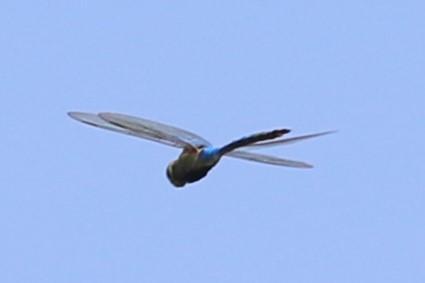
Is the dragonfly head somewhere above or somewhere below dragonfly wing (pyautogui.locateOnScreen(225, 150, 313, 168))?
below

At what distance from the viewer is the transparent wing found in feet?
7.25

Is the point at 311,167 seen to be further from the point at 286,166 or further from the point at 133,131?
the point at 133,131

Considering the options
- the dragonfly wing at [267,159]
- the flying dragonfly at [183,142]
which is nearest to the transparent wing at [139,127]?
the flying dragonfly at [183,142]

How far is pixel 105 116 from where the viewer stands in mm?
2236

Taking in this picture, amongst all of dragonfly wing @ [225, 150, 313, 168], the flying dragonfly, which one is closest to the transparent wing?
the flying dragonfly

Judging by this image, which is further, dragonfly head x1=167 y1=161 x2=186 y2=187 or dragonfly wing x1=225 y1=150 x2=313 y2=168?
dragonfly wing x1=225 y1=150 x2=313 y2=168

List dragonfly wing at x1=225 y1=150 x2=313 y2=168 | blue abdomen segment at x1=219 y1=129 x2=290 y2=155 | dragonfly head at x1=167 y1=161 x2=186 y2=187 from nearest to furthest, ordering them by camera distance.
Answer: blue abdomen segment at x1=219 y1=129 x2=290 y2=155 → dragonfly head at x1=167 y1=161 x2=186 y2=187 → dragonfly wing at x1=225 y1=150 x2=313 y2=168

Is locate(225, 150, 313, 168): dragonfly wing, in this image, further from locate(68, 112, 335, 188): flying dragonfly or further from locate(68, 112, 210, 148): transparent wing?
locate(68, 112, 210, 148): transparent wing

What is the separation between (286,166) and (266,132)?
20.6 inches

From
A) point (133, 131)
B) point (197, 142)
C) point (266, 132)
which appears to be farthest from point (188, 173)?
point (266, 132)

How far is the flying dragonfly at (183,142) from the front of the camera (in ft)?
7.26

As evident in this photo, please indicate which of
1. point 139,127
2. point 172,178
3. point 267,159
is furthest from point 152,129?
point 267,159

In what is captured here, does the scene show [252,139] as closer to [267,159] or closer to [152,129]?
[152,129]

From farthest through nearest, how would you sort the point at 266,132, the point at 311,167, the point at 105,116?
the point at 311,167 < the point at 105,116 < the point at 266,132
